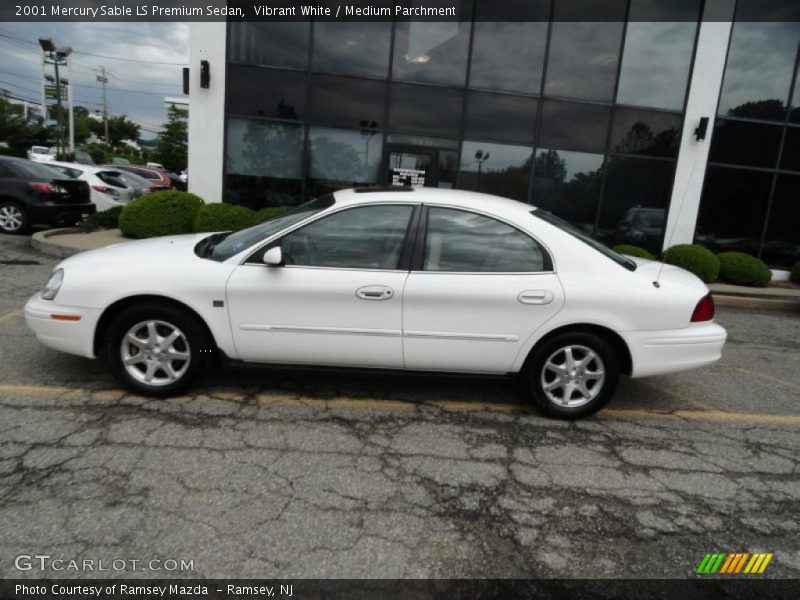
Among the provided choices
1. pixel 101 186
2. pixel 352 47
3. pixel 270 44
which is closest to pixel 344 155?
pixel 352 47

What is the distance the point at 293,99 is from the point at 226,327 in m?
8.99

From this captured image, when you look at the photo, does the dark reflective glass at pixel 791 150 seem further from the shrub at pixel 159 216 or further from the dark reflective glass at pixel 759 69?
the shrub at pixel 159 216

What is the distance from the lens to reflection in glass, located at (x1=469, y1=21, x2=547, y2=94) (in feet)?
38.4

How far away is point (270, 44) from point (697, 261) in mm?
9371

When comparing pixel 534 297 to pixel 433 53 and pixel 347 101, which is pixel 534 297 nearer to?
pixel 347 101

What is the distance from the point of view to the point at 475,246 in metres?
3.89

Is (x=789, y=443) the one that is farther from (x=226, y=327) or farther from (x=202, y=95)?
(x=202, y=95)

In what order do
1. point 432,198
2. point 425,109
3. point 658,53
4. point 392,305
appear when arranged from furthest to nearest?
1. point 658,53
2. point 425,109
3. point 432,198
4. point 392,305

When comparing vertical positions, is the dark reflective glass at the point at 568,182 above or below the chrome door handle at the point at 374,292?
above

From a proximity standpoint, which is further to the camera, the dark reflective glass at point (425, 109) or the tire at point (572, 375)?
the dark reflective glass at point (425, 109)

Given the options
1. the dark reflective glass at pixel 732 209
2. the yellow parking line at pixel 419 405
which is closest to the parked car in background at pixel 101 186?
the yellow parking line at pixel 419 405

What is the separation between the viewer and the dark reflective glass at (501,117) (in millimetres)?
11844

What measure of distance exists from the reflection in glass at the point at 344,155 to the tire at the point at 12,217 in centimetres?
552

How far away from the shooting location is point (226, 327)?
3.77 meters
